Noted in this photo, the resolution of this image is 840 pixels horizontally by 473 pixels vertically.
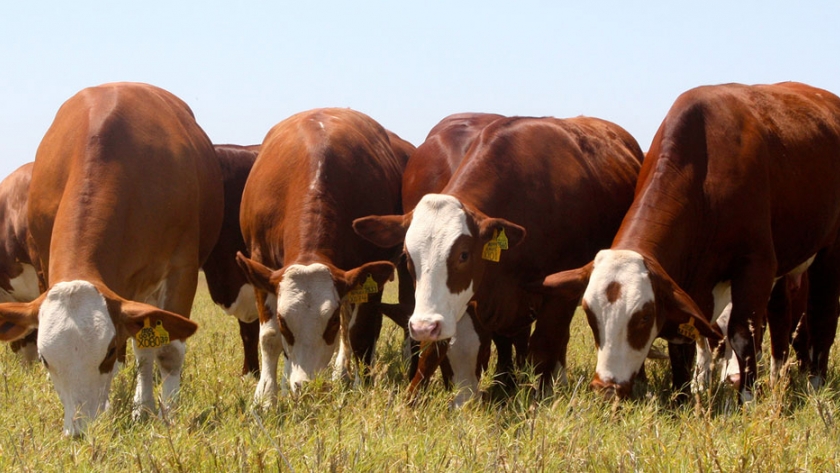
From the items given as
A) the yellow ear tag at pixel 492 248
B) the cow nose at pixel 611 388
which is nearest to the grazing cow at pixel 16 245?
the yellow ear tag at pixel 492 248

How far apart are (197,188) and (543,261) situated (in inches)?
106

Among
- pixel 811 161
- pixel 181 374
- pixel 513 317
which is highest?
pixel 811 161

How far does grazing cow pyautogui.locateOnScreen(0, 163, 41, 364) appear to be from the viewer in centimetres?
1094

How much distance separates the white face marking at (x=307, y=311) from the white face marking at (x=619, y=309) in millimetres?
1807

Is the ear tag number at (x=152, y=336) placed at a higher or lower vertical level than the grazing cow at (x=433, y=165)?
lower

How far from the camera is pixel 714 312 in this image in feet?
26.4

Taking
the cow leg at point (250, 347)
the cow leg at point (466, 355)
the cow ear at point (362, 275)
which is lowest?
the cow leg at point (250, 347)

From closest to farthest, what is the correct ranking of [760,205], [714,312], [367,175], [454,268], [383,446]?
[383,446] → [454,268] → [760,205] → [714,312] → [367,175]

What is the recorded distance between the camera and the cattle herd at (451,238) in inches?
262

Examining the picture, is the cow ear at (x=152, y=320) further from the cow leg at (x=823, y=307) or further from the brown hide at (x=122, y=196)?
the cow leg at (x=823, y=307)

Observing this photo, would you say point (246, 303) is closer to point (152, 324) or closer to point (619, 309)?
point (152, 324)

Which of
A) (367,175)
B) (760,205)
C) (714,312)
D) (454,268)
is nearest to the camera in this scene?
(454,268)

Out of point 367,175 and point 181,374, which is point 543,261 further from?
point 181,374

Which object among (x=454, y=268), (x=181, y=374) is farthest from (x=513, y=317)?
(x=181, y=374)
